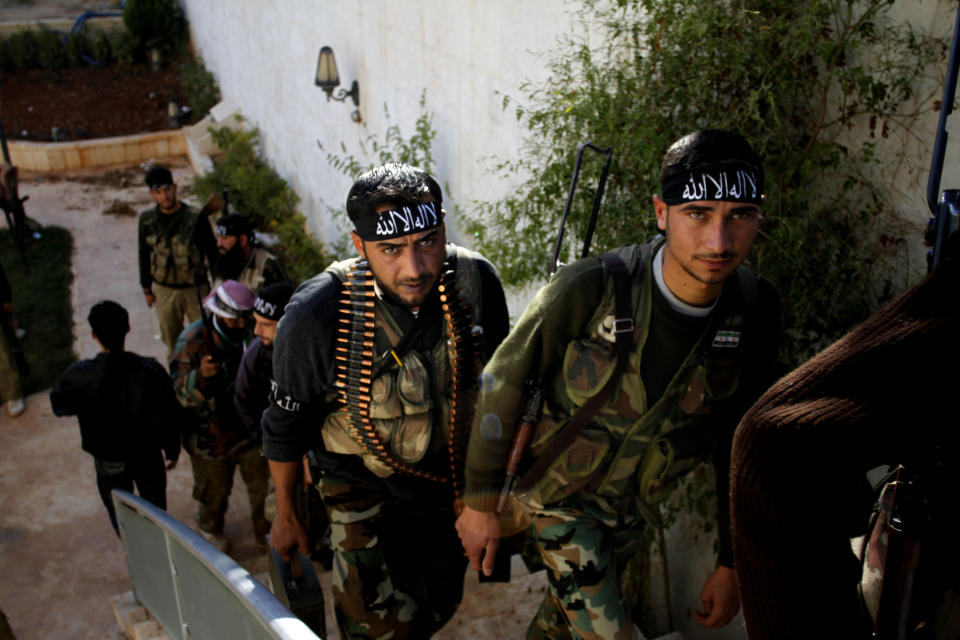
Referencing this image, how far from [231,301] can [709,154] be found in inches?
132

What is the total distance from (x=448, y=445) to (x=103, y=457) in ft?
9.07

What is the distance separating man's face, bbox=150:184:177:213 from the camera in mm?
7172

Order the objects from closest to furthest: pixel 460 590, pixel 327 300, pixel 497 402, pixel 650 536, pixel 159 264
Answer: pixel 497 402 < pixel 327 300 < pixel 460 590 < pixel 650 536 < pixel 159 264

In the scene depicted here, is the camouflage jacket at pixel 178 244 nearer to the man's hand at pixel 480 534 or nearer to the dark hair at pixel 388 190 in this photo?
the dark hair at pixel 388 190

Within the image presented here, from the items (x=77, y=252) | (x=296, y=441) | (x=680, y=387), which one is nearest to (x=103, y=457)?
(x=296, y=441)

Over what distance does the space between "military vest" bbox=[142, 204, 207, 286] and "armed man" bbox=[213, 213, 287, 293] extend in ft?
3.02

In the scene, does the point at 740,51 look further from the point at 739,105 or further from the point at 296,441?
the point at 296,441

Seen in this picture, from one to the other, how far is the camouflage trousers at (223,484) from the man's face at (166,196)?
9.03 ft

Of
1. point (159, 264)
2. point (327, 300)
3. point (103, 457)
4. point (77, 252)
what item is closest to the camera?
point (327, 300)

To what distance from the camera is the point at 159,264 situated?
7395 millimetres

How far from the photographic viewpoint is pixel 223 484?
18.2 feet

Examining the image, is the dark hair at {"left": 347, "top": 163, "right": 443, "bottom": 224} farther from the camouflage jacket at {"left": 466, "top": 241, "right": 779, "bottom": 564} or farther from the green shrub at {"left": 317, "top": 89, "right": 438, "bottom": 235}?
the green shrub at {"left": 317, "top": 89, "right": 438, "bottom": 235}

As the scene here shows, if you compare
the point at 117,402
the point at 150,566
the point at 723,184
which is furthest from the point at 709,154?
the point at 117,402

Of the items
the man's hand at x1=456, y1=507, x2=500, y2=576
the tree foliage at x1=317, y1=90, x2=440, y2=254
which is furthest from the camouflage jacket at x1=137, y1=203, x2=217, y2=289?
the man's hand at x1=456, y1=507, x2=500, y2=576
